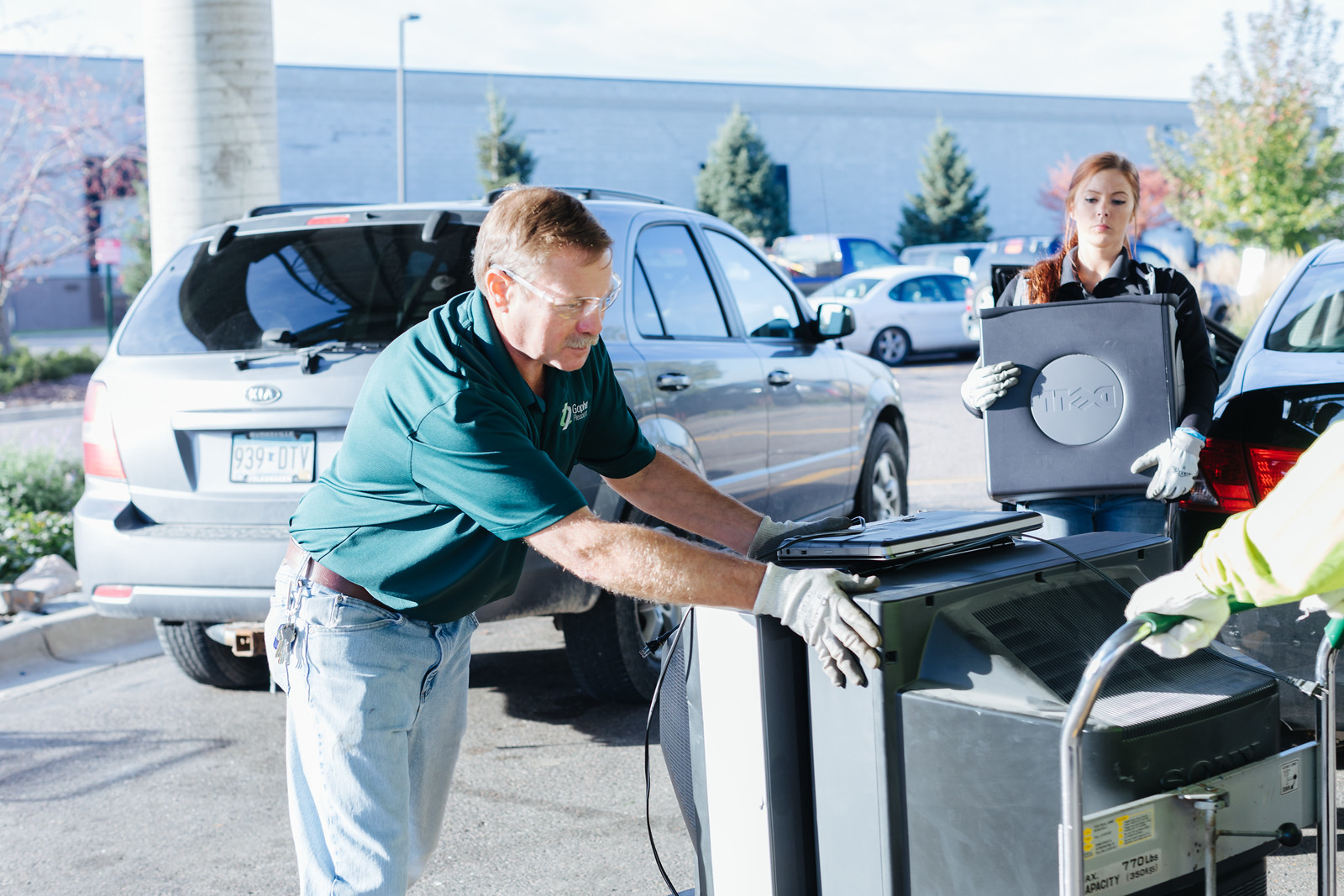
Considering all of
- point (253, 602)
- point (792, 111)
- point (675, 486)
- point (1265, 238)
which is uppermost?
point (792, 111)

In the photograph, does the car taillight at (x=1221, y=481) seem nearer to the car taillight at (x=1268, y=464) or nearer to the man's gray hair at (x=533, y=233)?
the car taillight at (x=1268, y=464)

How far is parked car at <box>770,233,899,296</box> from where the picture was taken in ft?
74.6

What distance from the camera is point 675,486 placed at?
2.96 m

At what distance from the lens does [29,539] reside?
712 cm

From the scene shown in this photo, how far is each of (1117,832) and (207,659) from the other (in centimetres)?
420

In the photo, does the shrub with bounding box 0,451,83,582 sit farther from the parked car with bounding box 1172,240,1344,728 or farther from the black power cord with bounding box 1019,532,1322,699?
the black power cord with bounding box 1019,532,1322,699

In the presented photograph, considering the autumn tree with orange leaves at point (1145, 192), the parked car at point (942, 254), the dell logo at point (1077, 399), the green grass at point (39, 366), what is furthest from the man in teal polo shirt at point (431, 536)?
the autumn tree with orange leaves at point (1145, 192)

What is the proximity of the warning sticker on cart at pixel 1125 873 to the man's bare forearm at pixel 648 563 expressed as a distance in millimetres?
671

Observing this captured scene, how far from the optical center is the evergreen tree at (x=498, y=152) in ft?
127

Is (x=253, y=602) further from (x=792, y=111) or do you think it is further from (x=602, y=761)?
(x=792, y=111)

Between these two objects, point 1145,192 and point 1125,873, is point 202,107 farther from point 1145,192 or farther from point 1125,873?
point 1145,192

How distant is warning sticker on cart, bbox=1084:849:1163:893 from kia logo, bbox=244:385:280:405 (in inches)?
125

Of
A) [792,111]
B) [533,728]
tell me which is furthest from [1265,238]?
[792,111]

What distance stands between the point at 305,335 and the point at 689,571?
8.94 feet
